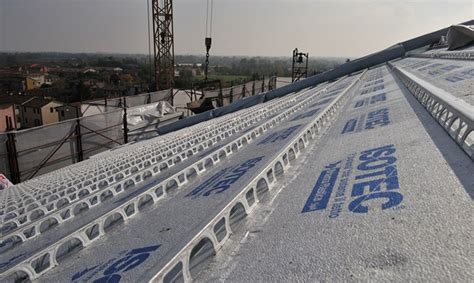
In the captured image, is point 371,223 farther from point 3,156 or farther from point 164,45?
point 164,45

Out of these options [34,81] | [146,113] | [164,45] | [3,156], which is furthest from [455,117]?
[34,81]

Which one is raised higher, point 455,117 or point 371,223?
point 455,117

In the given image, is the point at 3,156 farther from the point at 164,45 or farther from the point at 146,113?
the point at 164,45

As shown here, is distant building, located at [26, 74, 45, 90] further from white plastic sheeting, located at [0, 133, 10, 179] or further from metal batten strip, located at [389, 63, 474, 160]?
metal batten strip, located at [389, 63, 474, 160]

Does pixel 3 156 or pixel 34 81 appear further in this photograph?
pixel 34 81

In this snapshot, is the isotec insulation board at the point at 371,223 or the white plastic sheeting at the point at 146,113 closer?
the isotec insulation board at the point at 371,223

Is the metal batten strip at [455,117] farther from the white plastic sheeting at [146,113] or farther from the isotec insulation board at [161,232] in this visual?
the white plastic sheeting at [146,113]

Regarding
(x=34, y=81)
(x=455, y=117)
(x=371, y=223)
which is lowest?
(x=34, y=81)

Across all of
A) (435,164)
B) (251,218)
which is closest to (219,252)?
(251,218)

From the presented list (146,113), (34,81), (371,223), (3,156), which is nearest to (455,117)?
(371,223)

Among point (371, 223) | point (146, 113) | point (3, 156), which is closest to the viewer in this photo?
point (371, 223)

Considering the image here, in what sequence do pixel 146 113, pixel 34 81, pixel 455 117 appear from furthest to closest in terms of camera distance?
pixel 34 81, pixel 146 113, pixel 455 117

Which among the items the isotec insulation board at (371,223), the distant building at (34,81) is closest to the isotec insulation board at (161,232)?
the isotec insulation board at (371,223)

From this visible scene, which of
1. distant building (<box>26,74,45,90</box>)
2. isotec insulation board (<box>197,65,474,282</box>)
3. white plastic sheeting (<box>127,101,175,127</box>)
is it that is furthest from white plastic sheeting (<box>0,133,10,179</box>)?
distant building (<box>26,74,45,90</box>)
